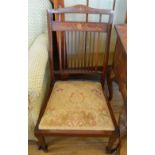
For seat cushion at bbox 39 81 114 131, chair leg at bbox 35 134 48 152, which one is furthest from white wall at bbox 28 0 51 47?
chair leg at bbox 35 134 48 152

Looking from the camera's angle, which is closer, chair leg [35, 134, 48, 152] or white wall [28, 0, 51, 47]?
chair leg [35, 134, 48, 152]

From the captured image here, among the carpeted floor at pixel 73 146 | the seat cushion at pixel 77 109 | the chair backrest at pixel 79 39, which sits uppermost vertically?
the chair backrest at pixel 79 39

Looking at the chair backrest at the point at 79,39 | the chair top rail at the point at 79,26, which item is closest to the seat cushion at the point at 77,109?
the chair backrest at the point at 79,39

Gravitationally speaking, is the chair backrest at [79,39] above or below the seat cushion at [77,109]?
above

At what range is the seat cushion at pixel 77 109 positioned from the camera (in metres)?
1.13

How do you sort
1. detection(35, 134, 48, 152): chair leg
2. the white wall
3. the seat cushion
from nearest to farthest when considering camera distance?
the seat cushion, detection(35, 134, 48, 152): chair leg, the white wall

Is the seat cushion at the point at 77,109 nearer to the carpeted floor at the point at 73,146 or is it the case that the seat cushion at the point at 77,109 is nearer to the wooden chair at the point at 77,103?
the wooden chair at the point at 77,103

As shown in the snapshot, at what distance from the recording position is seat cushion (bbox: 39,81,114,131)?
44.6 inches

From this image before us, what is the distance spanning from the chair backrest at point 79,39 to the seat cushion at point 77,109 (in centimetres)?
12

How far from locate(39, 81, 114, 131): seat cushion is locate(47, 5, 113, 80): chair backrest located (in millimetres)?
121

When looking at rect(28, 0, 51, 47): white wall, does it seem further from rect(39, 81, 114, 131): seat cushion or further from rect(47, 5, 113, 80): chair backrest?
Answer: rect(39, 81, 114, 131): seat cushion
